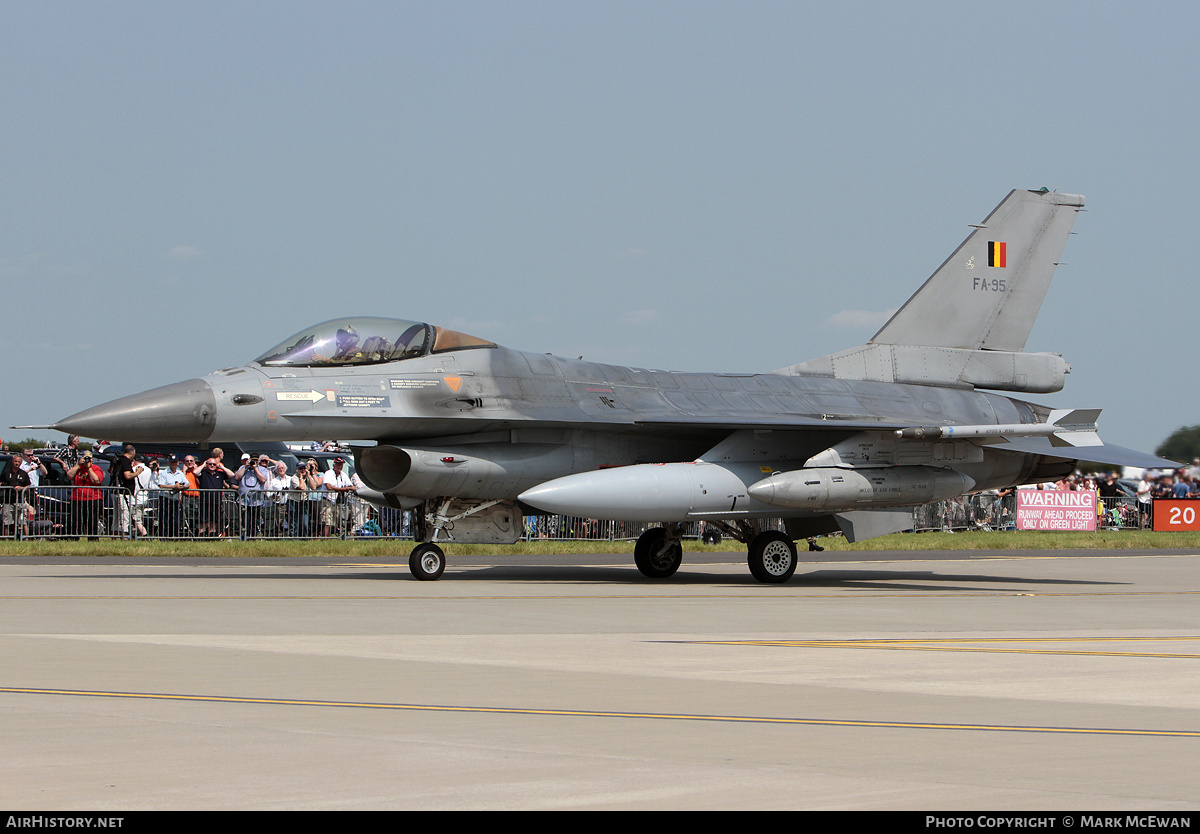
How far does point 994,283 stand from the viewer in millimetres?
22516

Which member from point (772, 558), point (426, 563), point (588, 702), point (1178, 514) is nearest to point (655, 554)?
point (772, 558)

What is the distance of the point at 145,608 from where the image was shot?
13195 millimetres

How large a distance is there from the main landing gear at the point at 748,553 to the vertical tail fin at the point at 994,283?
4342mm

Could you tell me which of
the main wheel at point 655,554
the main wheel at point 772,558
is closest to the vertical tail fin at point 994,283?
the main wheel at point 772,558

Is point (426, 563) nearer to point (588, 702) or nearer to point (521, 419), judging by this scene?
point (521, 419)

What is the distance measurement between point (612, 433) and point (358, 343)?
11.8 feet

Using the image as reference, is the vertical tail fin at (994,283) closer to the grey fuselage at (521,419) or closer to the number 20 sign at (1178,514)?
the grey fuselage at (521,419)

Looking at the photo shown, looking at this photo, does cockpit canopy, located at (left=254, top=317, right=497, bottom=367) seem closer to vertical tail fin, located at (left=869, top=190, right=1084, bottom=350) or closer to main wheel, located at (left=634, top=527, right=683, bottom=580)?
main wheel, located at (left=634, top=527, right=683, bottom=580)

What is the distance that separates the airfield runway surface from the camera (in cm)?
515

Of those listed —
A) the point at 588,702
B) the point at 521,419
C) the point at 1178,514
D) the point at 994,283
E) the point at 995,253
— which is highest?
the point at 995,253

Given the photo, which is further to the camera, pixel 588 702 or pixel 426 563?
pixel 426 563

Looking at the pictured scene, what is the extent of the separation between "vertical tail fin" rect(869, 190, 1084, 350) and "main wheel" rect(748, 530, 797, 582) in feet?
14.9

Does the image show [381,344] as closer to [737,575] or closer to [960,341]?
Answer: [737,575]
